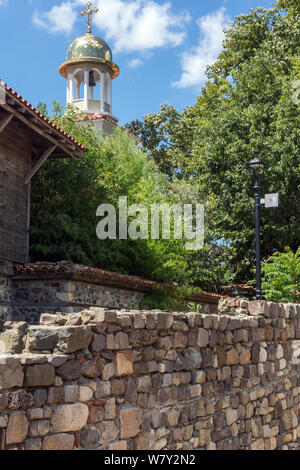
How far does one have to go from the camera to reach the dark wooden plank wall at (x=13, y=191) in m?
14.4

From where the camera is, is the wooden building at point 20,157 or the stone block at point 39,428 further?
the wooden building at point 20,157

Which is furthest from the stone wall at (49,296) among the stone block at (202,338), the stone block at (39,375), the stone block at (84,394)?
the stone block at (39,375)

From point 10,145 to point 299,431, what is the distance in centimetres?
966

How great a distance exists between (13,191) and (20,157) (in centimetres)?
102

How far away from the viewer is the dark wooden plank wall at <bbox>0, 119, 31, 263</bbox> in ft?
47.3

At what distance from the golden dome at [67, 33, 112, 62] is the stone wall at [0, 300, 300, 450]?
2341cm

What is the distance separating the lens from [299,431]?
9.59 m

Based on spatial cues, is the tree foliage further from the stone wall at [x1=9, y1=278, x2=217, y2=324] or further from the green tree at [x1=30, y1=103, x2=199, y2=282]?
the stone wall at [x1=9, y1=278, x2=217, y2=324]

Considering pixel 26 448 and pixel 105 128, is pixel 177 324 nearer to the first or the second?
pixel 26 448

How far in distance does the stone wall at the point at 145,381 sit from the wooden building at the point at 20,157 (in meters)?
7.26

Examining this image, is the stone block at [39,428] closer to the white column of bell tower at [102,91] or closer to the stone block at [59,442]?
the stone block at [59,442]

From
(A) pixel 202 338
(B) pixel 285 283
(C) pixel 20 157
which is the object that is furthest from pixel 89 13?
(A) pixel 202 338

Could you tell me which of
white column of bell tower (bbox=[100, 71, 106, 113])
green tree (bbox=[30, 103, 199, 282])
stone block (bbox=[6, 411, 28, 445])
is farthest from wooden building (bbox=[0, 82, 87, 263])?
white column of bell tower (bbox=[100, 71, 106, 113])
